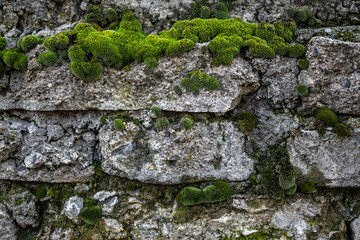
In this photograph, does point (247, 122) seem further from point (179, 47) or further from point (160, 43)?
point (160, 43)

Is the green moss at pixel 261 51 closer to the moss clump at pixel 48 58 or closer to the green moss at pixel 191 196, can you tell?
the green moss at pixel 191 196

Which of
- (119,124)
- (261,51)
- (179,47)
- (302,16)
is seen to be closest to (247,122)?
(261,51)

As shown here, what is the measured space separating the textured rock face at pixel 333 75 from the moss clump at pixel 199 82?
2048mm

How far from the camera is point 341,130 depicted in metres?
4.67

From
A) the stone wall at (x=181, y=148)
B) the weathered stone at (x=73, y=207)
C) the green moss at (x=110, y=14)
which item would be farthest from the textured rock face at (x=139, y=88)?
the weathered stone at (x=73, y=207)

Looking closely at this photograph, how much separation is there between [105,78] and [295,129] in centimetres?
451

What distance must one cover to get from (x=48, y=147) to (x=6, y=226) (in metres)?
2.09

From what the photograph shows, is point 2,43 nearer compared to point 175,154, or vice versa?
point 175,154

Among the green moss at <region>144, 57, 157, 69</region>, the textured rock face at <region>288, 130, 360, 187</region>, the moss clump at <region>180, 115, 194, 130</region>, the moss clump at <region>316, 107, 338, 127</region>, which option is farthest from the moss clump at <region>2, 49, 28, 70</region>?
the moss clump at <region>316, 107, 338, 127</region>

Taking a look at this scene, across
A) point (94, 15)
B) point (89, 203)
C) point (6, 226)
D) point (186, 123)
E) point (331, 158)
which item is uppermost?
point (94, 15)

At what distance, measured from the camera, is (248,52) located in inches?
199

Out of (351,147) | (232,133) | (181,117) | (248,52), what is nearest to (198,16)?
(248,52)

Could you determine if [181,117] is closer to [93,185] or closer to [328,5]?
[93,185]

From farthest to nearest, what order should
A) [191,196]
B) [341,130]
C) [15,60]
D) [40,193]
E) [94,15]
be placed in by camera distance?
[94,15], [40,193], [15,60], [191,196], [341,130]
